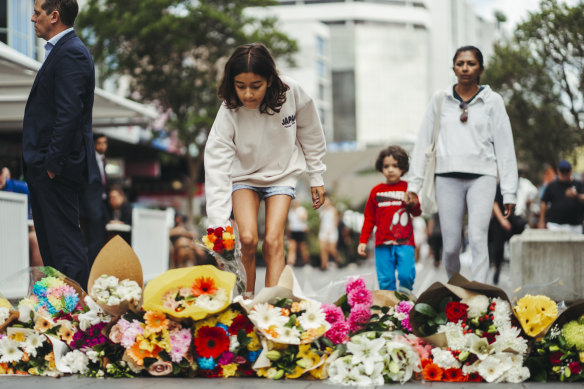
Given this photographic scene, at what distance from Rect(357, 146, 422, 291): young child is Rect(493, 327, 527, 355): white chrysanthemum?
2.99 metres

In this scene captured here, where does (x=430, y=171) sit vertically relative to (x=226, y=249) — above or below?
above

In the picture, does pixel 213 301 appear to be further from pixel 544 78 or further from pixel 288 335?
pixel 544 78

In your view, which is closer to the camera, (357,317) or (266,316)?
(266,316)

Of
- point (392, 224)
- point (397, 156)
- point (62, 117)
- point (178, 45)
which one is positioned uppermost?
point (178, 45)

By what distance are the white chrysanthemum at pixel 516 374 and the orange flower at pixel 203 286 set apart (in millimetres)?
1380

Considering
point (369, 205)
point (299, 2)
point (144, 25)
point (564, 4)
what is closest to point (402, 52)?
point (299, 2)

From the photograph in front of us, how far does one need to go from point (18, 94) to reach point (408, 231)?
6.79 meters

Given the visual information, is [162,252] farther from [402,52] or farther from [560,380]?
[402,52]

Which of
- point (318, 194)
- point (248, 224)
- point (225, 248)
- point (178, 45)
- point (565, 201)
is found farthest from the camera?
point (178, 45)

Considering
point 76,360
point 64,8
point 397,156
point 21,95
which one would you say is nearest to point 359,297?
point 76,360

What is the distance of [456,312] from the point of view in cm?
387

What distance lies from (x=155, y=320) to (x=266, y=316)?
1.68ft

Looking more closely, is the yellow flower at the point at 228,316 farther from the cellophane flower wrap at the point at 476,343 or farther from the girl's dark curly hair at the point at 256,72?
the girl's dark curly hair at the point at 256,72

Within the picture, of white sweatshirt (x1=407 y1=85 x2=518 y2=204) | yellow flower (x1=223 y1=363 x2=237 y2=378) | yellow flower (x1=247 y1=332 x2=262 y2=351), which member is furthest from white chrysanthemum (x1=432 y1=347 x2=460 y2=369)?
white sweatshirt (x1=407 y1=85 x2=518 y2=204)
